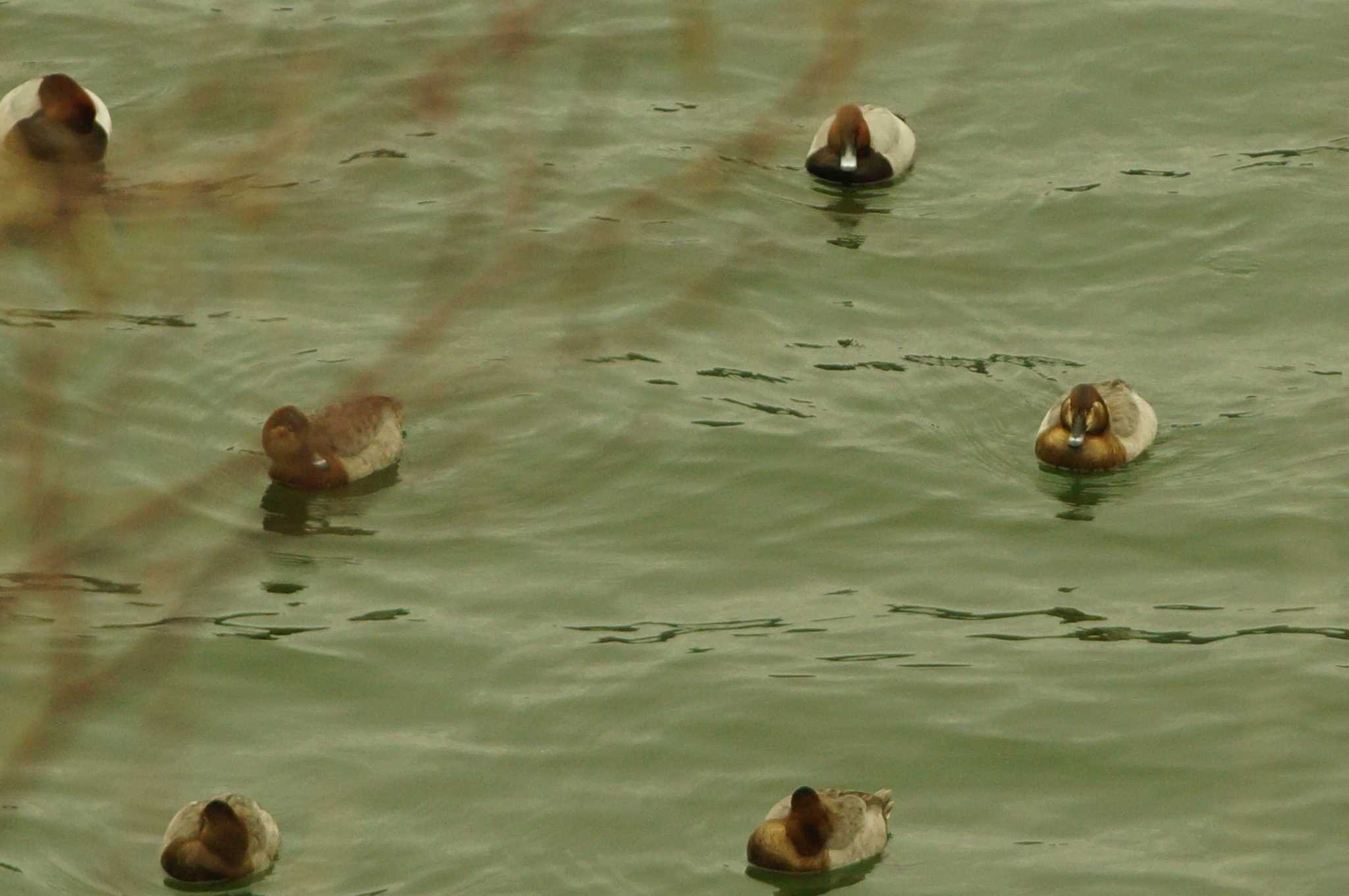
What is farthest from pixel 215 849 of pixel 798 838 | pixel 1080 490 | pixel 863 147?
pixel 863 147

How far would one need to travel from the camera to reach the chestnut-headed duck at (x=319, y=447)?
52.5ft

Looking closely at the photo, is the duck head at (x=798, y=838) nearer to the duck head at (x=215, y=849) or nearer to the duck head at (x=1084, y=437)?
the duck head at (x=215, y=849)

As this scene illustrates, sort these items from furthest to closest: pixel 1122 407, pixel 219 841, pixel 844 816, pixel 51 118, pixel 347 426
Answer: pixel 51 118 → pixel 1122 407 → pixel 347 426 → pixel 844 816 → pixel 219 841

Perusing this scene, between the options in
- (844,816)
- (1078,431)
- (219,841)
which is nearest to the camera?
(219,841)

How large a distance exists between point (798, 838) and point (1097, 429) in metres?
5.49

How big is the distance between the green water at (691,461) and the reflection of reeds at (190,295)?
134 mm

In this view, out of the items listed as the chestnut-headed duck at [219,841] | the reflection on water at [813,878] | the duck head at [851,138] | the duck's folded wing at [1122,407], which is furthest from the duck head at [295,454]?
the duck head at [851,138]

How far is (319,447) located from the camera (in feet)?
52.7

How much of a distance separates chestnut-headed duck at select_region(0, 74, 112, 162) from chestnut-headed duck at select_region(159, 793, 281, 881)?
8.54 metres

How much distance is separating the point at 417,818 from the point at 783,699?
2.41 m

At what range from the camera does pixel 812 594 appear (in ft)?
48.1

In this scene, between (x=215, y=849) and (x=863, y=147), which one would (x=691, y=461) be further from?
(x=215, y=849)

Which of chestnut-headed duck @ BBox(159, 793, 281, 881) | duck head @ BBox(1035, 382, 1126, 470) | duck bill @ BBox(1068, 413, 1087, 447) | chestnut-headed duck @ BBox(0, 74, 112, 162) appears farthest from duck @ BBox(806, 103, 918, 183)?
chestnut-headed duck @ BBox(159, 793, 281, 881)

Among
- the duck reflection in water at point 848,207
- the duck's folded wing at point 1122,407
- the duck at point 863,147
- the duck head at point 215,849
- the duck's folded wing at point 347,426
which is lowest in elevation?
the duck head at point 215,849
